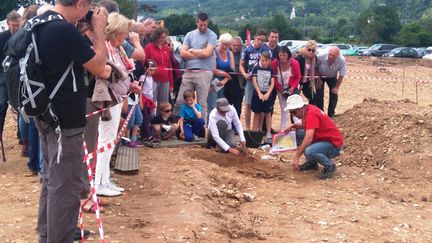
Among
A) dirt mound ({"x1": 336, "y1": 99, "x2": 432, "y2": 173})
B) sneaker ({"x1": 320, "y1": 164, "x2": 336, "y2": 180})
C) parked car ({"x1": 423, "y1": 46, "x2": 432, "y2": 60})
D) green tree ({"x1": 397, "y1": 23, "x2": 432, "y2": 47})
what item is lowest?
parked car ({"x1": 423, "y1": 46, "x2": 432, "y2": 60})

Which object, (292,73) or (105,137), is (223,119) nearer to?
(292,73)

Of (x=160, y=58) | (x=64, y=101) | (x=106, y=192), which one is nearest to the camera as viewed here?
(x=64, y=101)

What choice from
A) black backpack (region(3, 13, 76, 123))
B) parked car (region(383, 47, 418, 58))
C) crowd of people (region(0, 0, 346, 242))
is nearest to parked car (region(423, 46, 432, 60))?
parked car (region(383, 47, 418, 58))

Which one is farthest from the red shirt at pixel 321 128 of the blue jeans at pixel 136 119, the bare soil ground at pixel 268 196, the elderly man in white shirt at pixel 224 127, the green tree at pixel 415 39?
the green tree at pixel 415 39

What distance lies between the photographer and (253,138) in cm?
933

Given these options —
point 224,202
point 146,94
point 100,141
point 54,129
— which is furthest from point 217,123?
point 54,129

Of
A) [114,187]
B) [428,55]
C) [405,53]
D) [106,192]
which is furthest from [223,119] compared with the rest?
[405,53]

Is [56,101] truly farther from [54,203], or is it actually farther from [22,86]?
[54,203]

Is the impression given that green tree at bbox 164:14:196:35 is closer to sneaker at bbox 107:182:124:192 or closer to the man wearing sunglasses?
the man wearing sunglasses

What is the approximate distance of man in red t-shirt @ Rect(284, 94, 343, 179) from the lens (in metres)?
7.35

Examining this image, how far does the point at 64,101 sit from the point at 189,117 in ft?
17.7

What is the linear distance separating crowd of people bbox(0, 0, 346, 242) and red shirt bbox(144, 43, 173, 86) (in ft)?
0.05

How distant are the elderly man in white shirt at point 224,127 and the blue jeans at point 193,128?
0.41 m

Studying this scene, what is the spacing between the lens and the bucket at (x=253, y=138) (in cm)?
930
